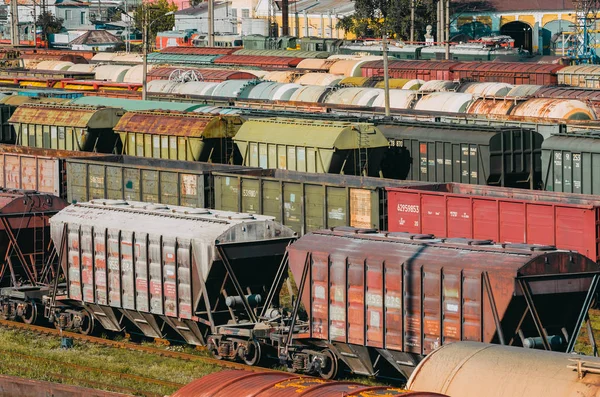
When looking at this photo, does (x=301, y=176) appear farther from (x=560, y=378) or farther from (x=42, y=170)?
(x=560, y=378)

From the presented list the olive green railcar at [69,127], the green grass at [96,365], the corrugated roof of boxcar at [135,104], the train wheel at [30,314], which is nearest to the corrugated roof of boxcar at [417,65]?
the corrugated roof of boxcar at [135,104]

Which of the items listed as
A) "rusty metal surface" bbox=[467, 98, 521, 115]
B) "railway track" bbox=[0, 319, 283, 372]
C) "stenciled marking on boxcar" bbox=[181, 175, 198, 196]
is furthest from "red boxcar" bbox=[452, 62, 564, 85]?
"railway track" bbox=[0, 319, 283, 372]

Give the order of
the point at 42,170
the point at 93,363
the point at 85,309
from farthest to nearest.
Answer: the point at 42,170, the point at 85,309, the point at 93,363

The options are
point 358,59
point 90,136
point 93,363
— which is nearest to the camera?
point 93,363

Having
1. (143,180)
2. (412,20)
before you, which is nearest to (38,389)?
(143,180)

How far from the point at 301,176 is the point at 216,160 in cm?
949

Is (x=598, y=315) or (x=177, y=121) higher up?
(x=177, y=121)

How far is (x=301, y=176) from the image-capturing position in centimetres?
3706

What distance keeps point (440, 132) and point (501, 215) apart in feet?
38.9

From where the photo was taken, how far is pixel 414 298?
22.3 metres

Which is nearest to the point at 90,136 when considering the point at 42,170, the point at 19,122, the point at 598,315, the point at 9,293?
the point at 19,122

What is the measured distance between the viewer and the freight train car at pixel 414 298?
2088cm

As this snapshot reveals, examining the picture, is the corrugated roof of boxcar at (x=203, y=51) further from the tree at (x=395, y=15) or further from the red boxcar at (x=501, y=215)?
the red boxcar at (x=501, y=215)

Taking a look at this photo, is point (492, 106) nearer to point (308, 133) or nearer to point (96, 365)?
point (308, 133)
